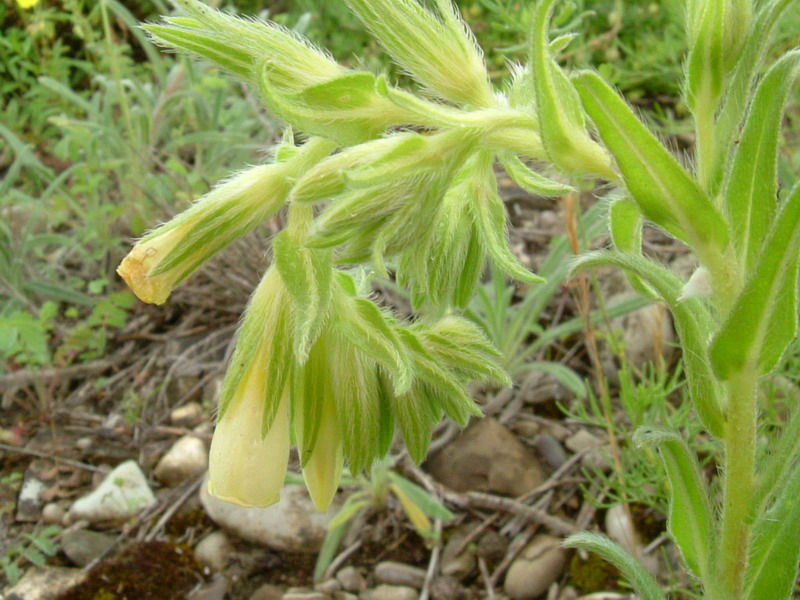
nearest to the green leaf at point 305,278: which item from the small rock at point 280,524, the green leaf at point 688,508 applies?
the green leaf at point 688,508

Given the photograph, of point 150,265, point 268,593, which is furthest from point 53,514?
point 150,265

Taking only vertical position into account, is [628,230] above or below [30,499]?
above

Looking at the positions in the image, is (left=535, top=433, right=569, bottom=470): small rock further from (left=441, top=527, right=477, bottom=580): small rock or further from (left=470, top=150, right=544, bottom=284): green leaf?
(left=470, top=150, right=544, bottom=284): green leaf

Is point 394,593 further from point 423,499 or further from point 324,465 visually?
point 324,465

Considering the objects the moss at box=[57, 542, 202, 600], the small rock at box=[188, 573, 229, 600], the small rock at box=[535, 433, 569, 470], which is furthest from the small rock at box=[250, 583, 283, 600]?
the small rock at box=[535, 433, 569, 470]

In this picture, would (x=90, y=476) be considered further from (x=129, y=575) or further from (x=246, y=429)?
(x=246, y=429)

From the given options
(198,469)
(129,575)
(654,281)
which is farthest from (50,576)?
(654,281)
